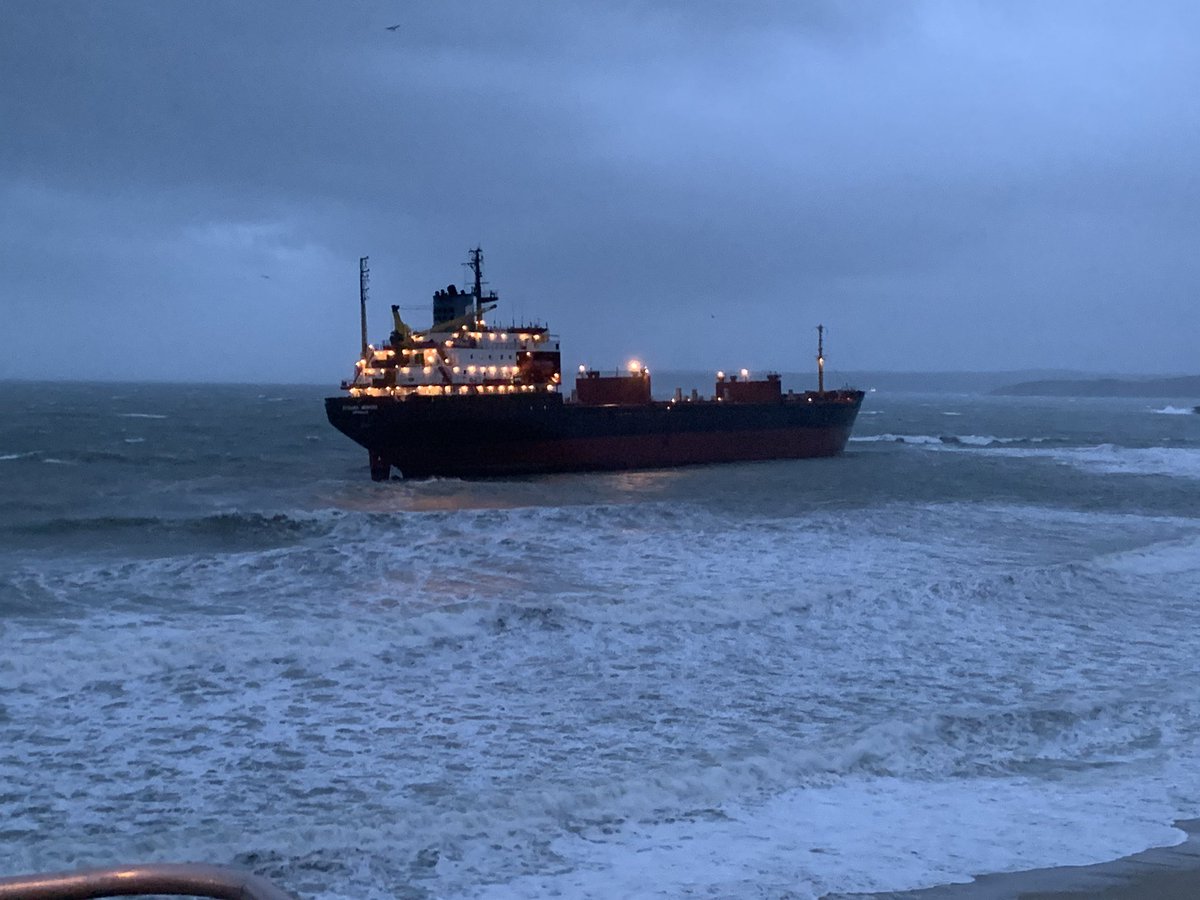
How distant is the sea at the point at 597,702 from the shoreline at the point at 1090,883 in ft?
0.44

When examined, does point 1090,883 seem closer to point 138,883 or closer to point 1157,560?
point 138,883

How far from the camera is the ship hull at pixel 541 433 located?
29.8 meters

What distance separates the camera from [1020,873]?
554 centimetres

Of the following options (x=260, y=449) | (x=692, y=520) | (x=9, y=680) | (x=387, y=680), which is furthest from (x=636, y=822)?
(x=260, y=449)

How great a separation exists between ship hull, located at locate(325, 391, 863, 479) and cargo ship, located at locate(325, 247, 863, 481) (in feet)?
0.11

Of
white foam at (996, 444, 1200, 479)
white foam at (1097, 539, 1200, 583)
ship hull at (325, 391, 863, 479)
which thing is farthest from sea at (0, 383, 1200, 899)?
white foam at (996, 444, 1200, 479)

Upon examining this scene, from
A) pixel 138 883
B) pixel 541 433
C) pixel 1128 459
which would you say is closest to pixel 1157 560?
pixel 138 883

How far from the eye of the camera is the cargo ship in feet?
98.7

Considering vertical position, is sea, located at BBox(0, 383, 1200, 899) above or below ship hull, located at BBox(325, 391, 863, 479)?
below

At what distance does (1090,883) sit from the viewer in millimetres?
5418

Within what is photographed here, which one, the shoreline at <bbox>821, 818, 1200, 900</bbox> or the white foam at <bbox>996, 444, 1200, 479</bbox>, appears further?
the white foam at <bbox>996, 444, 1200, 479</bbox>

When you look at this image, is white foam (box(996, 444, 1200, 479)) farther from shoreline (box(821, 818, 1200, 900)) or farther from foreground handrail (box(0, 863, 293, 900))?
foreground handrail (box(0, 863, 293, 900))

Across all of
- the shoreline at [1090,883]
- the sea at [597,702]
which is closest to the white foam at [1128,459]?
the sea at [597,702]

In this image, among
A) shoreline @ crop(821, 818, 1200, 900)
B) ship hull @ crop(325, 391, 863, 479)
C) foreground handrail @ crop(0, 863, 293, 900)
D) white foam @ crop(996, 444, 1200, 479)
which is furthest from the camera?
white foam @ crop(996, 444, 1200, 479)
